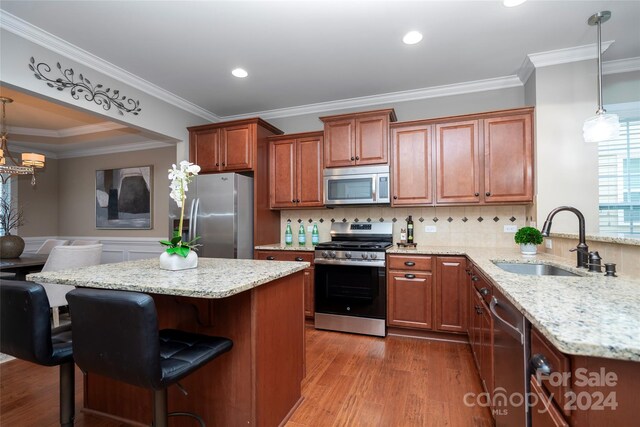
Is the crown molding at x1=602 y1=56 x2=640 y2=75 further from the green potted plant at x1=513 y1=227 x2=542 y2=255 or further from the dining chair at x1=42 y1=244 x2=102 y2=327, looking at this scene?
the dining chair at x1=42 y1=244 x2=102 y2=327

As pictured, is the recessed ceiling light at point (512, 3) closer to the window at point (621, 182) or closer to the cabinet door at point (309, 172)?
the window at point (621, 182)

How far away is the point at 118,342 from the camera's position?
1.06 metres

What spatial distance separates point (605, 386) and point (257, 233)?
320cm

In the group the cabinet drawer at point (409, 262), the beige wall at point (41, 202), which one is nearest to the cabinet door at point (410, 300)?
the cabinet drawer at point (409, 262)

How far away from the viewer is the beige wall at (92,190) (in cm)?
491

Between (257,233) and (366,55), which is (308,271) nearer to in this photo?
(257,233)

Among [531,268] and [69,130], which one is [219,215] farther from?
[69,130]

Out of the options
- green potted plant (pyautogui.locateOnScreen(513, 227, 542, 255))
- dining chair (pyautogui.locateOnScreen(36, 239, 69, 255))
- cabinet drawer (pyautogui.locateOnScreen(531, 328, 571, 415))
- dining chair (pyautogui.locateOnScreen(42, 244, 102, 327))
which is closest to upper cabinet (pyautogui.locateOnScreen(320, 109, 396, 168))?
green potted plant (pyautogui.locateOnScreen(513, 227, 542, 255))

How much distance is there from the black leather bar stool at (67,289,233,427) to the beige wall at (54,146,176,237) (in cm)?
407

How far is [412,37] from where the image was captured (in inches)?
95.6

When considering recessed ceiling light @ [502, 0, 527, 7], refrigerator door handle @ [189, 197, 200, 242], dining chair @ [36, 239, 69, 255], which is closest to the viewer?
recessed ceiling light @ [502, 0, 527, 7]

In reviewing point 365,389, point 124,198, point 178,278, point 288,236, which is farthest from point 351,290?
point 124,198

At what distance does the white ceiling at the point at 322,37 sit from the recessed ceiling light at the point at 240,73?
0.23ft

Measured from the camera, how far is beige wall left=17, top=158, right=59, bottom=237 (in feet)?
17.6
